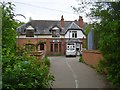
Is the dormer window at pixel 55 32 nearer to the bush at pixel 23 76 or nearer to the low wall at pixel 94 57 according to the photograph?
the low wall at pixel 94 57

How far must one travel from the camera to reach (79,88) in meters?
12.9

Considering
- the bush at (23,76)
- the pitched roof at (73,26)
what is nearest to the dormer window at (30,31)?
the pitched roof at (73,26)

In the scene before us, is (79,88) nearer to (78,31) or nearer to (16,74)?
(16,74)

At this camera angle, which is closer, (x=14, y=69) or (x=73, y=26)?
(x=14, y=69)

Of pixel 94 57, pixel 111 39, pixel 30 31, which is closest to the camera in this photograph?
pixel 111 39

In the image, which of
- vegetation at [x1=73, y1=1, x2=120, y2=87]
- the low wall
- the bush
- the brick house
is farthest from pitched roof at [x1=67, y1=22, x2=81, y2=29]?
the bush

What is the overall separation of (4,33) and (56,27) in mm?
45262

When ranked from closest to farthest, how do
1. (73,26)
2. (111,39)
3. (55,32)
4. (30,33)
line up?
(111,39)
(30,33)
(55,32)
(73,26)

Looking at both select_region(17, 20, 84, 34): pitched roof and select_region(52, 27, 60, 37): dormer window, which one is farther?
select_region(17, 20, 84, 34): pitched roof

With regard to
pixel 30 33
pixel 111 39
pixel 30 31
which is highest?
pixel 30 31

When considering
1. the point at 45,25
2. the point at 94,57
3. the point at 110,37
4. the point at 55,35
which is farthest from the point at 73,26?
the point at 110,37

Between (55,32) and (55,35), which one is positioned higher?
(55,32)

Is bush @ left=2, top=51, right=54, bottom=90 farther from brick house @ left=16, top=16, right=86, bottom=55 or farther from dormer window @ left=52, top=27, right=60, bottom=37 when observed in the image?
dormer window @ left=52, top=27, right=60, bottom=37

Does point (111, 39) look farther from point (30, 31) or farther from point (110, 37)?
point (30, 31)
